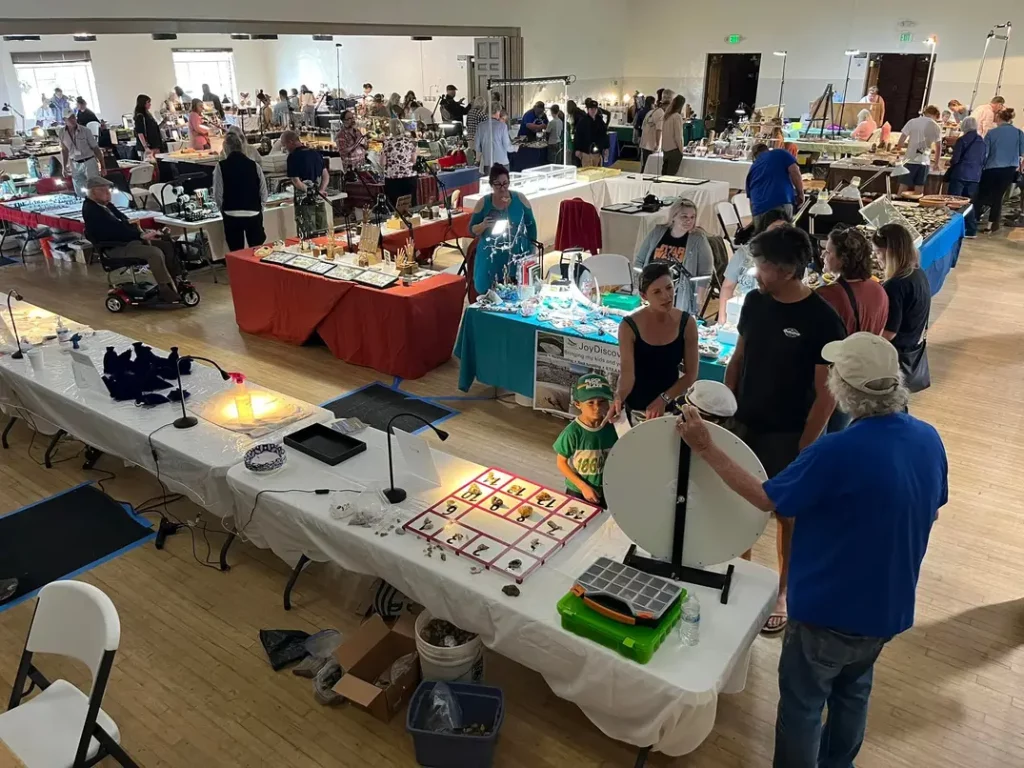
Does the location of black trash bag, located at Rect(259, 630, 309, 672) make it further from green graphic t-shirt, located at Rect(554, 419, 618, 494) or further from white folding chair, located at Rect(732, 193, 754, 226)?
white folding chair, located at Rect(732, 193, 754, 226)

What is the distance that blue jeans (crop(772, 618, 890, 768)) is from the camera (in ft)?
6.48

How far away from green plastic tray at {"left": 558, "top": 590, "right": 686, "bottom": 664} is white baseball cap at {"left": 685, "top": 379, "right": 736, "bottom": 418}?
560 millimetres

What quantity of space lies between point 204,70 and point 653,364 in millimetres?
19831

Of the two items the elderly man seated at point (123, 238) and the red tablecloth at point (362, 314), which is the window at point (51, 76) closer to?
the elderly man seated at point (123, 238)

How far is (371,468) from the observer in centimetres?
317

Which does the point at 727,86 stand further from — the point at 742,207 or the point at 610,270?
the point at 610,270

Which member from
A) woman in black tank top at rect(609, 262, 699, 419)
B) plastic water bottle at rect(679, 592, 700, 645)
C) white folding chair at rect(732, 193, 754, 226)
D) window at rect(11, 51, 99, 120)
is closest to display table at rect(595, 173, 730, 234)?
white folding chair at rect(732, 193, 754, 226)

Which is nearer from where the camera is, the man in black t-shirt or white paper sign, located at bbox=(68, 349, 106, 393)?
the man in black t-shirt

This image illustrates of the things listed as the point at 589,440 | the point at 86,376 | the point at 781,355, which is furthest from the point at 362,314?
the point at 781,355

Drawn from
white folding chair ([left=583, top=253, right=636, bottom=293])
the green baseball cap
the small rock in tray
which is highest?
the green baseball cap

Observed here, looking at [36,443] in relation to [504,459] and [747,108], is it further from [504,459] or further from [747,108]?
[747,108]

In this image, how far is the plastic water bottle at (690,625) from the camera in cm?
218

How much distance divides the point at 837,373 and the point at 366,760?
195 cm

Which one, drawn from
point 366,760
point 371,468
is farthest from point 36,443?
point 366,760
